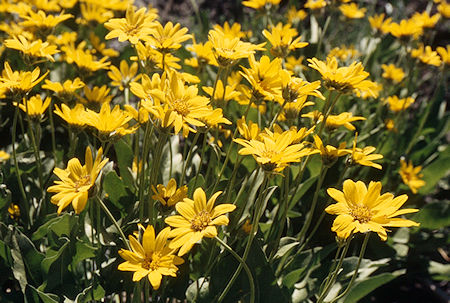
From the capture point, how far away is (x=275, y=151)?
1167 mm

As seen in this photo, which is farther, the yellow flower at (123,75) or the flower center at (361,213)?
the yellow flower at (123,75)

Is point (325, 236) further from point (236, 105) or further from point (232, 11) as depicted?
point (232, 11)

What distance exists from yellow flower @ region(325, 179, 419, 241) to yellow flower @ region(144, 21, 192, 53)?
64cm

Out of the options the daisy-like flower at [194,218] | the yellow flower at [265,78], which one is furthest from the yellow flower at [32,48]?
the daisy-like flower at [194,218]

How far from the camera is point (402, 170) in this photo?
2.28 m

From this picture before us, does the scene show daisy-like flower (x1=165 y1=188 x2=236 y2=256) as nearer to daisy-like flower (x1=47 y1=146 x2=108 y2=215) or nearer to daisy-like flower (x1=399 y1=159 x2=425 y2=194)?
daisy-like flower (x1=47 y1=146 x2=108 y2=215)

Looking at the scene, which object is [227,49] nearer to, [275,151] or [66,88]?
[275,151]

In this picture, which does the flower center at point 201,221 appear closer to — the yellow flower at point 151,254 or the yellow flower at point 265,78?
the yellow flower at point 151,254

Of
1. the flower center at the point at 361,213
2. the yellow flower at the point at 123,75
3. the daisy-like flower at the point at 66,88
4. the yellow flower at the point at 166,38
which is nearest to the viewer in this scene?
the flower center at the point at 361,213

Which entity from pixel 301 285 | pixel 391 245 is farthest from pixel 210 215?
pixel 391 245

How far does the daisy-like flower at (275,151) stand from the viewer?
111cm

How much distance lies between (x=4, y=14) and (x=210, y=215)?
2.02 meters

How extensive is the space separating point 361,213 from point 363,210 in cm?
2

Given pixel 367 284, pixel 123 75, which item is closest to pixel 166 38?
pixel 123 75
